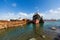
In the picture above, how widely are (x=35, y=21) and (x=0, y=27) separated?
3534 centimetres

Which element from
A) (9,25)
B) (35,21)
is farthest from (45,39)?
(35,21)

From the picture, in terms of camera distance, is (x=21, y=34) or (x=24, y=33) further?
(x=24, y=33)

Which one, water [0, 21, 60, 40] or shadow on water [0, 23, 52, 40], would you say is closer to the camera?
shadow on water [0, 23, 52, 40]

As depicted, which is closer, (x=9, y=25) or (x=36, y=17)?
(x=9, y=25)

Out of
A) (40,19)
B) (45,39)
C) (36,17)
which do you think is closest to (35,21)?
(36,17)

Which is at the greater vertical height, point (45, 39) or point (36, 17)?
point (36, 17)

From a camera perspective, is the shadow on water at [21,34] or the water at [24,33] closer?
the shadow on water at [21,34]

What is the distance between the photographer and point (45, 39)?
639 inches

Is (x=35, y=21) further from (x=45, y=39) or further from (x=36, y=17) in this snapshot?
(x=45, y=39)

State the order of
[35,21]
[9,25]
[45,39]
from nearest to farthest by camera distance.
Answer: [45,39] → [9,25] → [35,21]

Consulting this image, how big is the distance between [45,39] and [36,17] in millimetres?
49533

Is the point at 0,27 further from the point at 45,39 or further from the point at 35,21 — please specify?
→ the point at 35,21

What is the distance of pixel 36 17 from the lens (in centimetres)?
6538

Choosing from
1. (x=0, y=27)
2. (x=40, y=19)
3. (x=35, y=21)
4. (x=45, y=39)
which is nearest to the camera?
(x=45, y=39)
